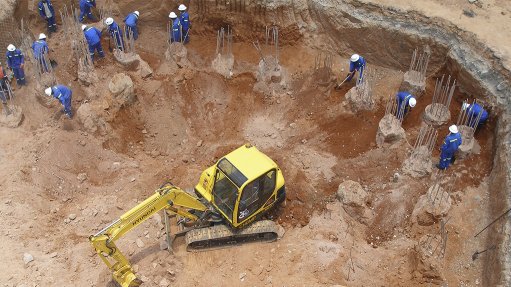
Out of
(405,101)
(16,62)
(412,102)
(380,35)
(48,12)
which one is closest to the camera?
(412,102)

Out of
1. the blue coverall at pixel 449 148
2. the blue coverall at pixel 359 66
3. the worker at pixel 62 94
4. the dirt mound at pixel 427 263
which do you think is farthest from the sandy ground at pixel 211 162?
the blue coverall at pixel 359 66

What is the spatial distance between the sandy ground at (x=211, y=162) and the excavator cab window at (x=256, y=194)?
1214 mm

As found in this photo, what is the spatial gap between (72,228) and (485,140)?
1227 centimetres

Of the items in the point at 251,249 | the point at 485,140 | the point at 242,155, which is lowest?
the point at 251,249

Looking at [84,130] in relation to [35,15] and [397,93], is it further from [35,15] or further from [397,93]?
[397,93]

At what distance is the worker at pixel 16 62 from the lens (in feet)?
51.9

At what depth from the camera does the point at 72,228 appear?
1308 cm

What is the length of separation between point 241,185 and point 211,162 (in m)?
3.86

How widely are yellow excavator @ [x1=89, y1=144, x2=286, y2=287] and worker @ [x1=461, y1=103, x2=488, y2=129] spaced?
6038mm

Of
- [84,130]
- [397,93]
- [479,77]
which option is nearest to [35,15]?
[84,130]

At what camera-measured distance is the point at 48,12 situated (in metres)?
17.6

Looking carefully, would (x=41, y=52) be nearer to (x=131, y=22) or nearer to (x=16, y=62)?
(x=16, y=62)

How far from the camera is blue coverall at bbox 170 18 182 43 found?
17.2 m

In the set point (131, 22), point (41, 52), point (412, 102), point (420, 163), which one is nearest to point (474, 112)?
point (412, 102)
